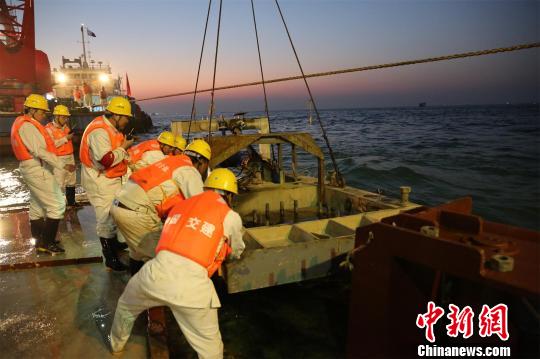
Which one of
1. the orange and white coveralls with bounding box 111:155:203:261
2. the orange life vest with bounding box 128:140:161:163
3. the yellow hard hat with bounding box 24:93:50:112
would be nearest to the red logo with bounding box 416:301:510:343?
the orange and white coveralls with bounding box 111:155:203:261

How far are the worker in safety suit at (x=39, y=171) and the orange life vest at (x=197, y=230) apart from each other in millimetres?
3205

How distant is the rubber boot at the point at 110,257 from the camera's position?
167 inches

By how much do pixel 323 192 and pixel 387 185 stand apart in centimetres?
901

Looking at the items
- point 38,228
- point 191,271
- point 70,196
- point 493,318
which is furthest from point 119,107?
point 493,318

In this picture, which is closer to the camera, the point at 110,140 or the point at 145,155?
the point at 110,140

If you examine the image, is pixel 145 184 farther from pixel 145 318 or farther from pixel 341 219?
pixel 341 219

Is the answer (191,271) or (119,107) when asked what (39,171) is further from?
(191,271)

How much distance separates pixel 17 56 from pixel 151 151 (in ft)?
77.2

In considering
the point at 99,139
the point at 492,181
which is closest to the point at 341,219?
the point at 99,139

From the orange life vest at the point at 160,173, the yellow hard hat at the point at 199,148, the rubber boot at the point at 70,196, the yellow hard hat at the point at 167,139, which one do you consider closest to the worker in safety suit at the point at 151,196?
the orange life vest at the point at 160,173

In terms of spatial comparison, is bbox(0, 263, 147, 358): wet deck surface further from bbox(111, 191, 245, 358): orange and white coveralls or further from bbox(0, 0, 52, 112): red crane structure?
bbox(0, 0, 52, 112): red crane structure

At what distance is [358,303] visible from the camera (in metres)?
2.36

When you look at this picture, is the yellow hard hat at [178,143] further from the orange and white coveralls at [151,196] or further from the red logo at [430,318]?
the red logo at [430,318]

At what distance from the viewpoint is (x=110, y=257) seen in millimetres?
4289
